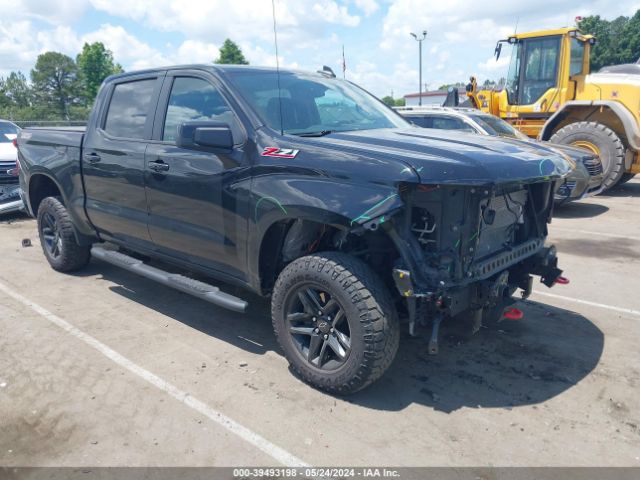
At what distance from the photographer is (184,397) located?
135 inches

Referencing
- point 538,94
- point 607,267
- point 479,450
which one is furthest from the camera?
point 538,94

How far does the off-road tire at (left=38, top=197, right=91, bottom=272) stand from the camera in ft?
18.4

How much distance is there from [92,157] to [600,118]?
9.97m

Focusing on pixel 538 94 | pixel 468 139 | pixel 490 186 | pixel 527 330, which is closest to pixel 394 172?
pixel 490 186

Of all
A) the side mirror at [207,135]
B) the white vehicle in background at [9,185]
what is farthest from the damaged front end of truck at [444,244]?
the white vehicle in background at [9,185]

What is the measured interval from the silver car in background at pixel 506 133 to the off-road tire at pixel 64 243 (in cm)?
537

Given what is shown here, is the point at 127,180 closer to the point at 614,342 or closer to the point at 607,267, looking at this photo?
the point at 614,342

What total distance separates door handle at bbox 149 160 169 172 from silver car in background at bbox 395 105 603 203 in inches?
211

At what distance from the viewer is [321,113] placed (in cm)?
406

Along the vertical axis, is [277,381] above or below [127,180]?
below

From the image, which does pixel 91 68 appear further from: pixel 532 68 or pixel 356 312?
pixel 356 312

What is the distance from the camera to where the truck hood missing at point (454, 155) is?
9.39 feet

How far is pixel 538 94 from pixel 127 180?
397 inches

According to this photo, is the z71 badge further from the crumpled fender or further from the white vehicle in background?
the white vehicle in background
